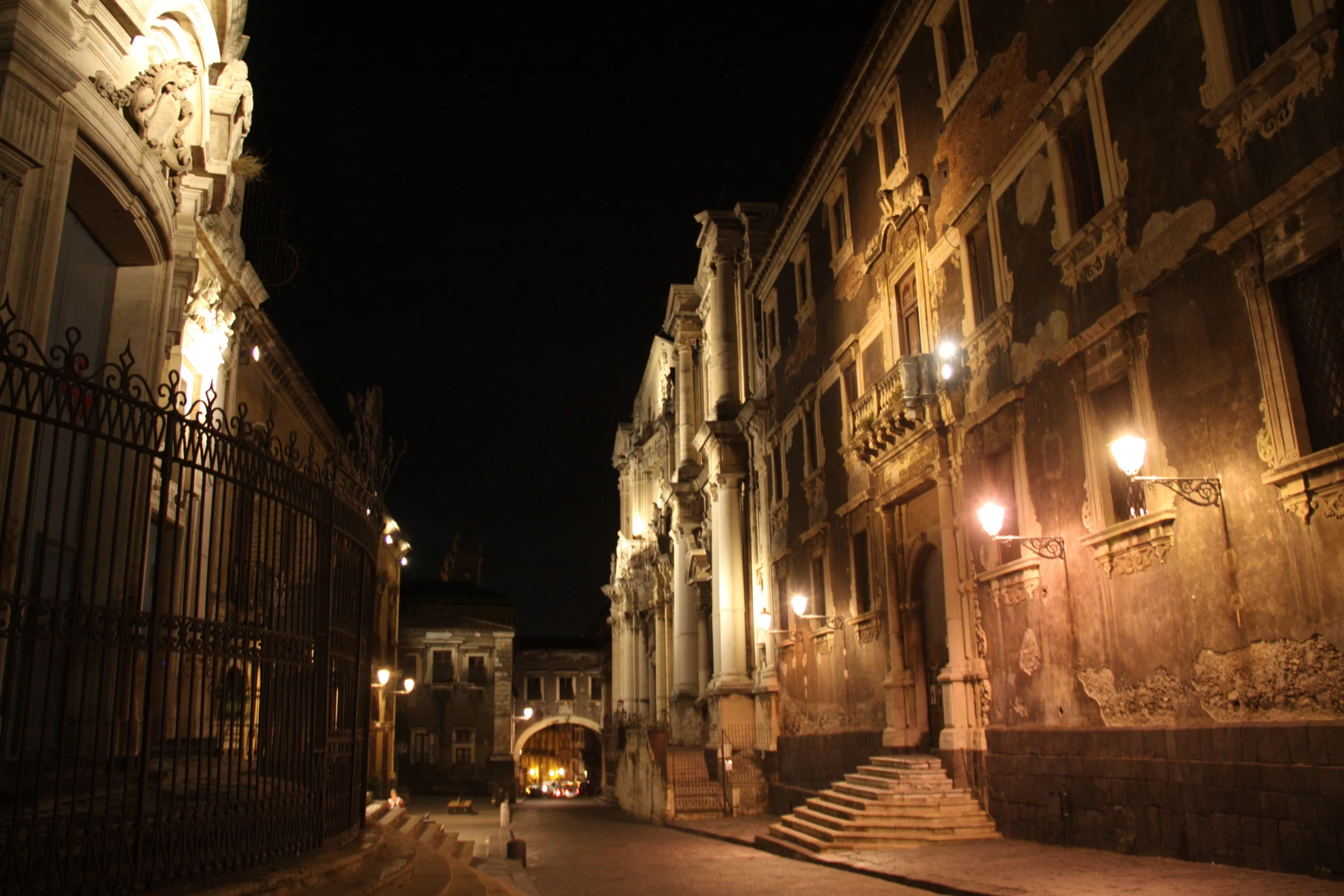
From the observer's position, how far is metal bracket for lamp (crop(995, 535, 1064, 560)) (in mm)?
12570

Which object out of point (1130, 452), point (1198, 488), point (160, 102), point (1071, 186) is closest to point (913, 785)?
point (1198, 488)

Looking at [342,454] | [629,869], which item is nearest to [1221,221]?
[342,454]

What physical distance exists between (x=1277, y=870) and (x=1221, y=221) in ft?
18.4

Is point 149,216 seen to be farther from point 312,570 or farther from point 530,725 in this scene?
point 530,725

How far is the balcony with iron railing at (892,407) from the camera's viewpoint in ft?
53.5

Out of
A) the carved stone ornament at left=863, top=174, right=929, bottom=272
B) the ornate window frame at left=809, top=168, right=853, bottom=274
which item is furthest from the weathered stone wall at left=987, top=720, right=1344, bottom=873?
the ornate window frame at left=809, top=168, right=853, bottom=274

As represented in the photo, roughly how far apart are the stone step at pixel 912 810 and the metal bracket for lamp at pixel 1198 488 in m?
6.04

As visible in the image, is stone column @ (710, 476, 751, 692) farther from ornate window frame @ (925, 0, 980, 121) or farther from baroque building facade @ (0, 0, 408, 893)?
baroque building facade @ (0, 0, 408, 893)

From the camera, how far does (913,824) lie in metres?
14.1

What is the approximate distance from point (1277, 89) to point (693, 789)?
2032cm

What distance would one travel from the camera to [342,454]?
9.15 meters

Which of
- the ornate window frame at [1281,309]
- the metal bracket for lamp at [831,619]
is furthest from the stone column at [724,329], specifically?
the ornate window frame at [1281,309]

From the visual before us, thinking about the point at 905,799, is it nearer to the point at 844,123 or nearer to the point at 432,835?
the point at 432,835

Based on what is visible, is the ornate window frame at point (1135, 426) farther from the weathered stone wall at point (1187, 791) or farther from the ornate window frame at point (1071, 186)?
the weathered stone wall at point (1187, 791)
